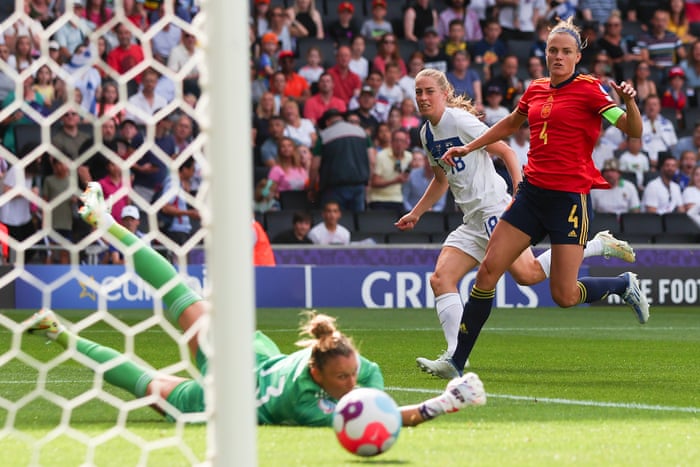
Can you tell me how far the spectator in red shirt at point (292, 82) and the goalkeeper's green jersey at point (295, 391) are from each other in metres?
11.3

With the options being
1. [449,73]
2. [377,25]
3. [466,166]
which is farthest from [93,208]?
[377,25]

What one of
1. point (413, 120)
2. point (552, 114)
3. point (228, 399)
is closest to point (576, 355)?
point (552, 114)

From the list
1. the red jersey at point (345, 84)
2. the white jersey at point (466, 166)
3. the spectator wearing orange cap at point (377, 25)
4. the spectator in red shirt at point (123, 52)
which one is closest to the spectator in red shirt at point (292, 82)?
the red jersey at point (345, 84)

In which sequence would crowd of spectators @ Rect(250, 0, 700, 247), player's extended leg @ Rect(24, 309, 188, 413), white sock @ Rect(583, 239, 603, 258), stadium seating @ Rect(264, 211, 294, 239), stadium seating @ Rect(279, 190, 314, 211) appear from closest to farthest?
1. player's extended leg @ Rect(24, 309, 188, 413)
2. white sock @ Rect(583, 239, 603, 258)
3. stadium seating @ Rect(264, 211, 294, 239)
4. stadium seating @ Rect(279, 190, 314, 211)
5. crowd of spectators @ Rect(250, 0, 700, 247)

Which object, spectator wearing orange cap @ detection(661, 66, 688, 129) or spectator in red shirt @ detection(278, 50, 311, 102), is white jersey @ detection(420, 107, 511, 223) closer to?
spectator in red shirt @ detection(278, 50, 311, 102)

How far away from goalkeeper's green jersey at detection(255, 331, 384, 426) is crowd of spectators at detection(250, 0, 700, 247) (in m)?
9.83

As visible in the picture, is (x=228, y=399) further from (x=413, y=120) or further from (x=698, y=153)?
(x=698, y=153)

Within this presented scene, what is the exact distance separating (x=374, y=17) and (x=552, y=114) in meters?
11.3

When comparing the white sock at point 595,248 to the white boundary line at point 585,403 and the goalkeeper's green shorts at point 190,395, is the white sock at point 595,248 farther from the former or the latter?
the goalkeeper's green shorts at point 190,395

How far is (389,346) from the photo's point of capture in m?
10.1

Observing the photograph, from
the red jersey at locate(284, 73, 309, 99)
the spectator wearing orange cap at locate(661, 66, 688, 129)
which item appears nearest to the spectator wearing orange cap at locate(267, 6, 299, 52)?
the red jersey at locate(284, 73, 309, 99)

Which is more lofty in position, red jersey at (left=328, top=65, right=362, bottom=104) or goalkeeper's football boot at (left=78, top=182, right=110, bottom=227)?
goalkeeper's football boot at (left=78, top=182, right=110, bottom=227)

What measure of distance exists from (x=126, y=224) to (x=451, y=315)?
5.77m

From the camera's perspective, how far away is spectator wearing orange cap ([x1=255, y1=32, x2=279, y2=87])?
16.5 metres
